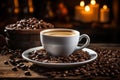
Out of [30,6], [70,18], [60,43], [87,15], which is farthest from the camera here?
[70,18]

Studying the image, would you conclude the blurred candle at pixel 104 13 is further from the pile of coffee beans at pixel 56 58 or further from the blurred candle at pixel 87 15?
the pile of coffee beans at pixel 56 58

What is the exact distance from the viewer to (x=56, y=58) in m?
1.09

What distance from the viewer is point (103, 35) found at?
9.11 feet

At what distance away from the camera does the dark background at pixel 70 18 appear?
2721 millimetres

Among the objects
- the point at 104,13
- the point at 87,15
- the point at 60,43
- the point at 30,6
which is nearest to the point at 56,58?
the point at 60,43

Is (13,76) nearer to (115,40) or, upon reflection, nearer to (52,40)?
(52,40)

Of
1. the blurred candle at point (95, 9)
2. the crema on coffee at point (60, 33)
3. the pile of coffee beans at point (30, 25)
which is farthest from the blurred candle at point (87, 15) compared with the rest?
the crema on coffee at point (60, 33)

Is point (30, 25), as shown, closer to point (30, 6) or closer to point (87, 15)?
point (87, 15)

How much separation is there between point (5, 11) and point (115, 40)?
1131 millimetres

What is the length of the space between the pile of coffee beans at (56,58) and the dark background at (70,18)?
1.54 metres

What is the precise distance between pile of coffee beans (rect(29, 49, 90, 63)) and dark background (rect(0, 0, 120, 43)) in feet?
5.04

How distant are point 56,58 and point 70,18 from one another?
6.50 feet

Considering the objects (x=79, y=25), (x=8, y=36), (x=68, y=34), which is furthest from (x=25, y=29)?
(x=79, y=25)

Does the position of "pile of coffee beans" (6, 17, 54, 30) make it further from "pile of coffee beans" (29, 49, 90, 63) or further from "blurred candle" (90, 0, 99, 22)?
"blurred candle" (90, 0, 99, 22)
